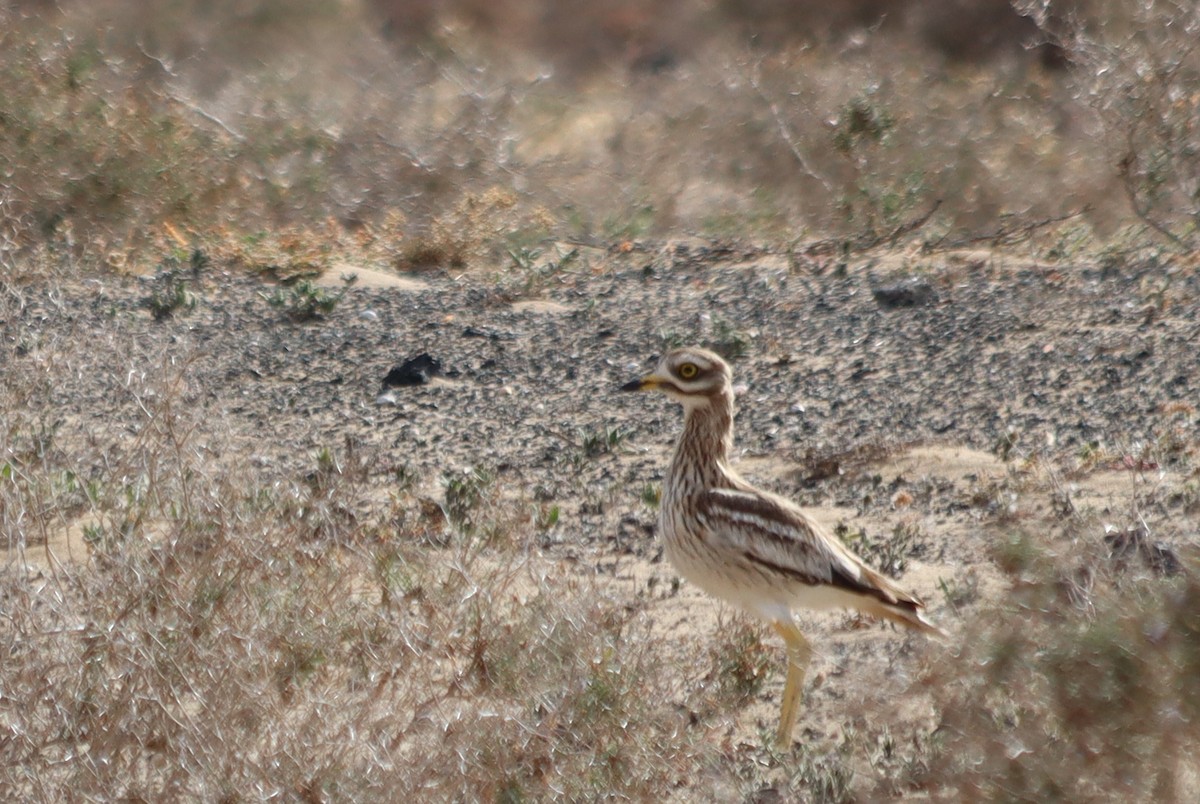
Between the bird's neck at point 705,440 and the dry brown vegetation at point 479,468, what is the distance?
0.51m

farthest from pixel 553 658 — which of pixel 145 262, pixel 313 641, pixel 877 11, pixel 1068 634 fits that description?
pixel 877 11

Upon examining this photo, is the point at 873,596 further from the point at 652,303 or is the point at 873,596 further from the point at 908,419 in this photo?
the point at 652,303

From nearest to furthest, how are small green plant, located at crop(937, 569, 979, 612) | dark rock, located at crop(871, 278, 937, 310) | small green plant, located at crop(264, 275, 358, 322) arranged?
small green plant, located at crop(937, 569, 979, 612) → dark rock, located at crop(871, 278, 937, 310) → small green plant, located at crop(264, 275, 358, 322)

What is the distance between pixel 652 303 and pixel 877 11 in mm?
11987

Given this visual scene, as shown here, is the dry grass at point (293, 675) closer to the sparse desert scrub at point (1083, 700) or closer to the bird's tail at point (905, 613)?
the bird's tail at point (905, 613)

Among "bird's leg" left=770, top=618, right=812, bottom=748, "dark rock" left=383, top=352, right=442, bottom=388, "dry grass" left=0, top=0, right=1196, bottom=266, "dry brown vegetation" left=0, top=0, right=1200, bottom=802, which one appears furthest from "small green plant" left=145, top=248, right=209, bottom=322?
"bird's leg" left=770, top=618, right=812, bottom=748

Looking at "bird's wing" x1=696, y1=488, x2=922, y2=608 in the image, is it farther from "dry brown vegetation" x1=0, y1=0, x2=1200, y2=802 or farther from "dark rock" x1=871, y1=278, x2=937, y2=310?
"dark rock" x1=871, y1=278, x2=937, y2=310

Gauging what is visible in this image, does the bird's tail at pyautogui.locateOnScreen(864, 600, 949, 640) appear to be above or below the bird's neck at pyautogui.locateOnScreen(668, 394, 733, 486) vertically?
below

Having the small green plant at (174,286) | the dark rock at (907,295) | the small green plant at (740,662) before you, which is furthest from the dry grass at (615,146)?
the small green plant at (740,662)

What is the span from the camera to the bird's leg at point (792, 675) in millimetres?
4414

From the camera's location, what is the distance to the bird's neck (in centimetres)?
504

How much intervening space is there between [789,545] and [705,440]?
0.56m

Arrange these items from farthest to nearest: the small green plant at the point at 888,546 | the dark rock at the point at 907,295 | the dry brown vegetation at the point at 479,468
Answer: the dark rock at the point at 907,295 < the small green plant at the point at 888,546 < the dry brown vegetation at the point at 479,468

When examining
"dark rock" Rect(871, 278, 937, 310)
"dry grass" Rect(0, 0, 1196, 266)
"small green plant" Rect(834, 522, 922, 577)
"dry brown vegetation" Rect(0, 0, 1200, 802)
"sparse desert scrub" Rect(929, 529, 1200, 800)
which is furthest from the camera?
"dry grass" Rect(0, 0, 1196, 266)
